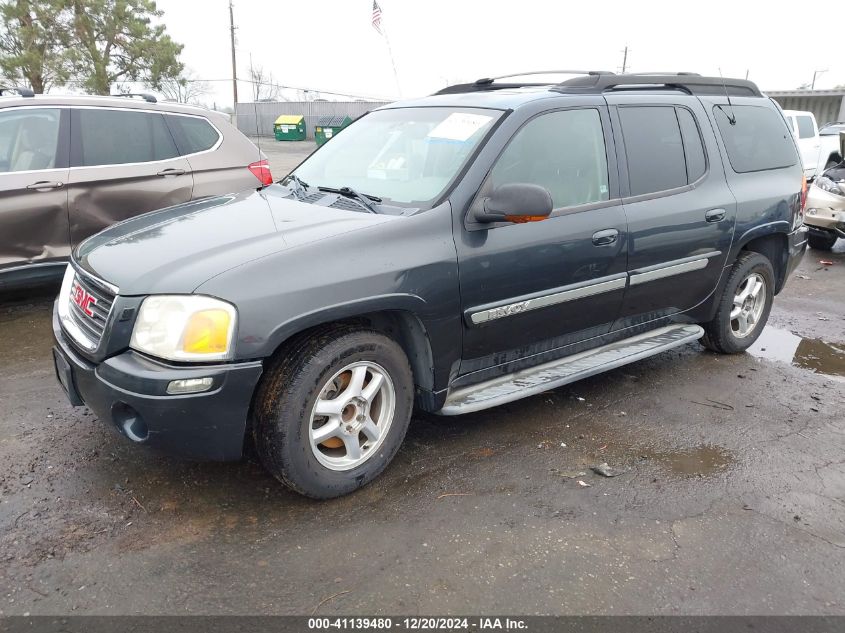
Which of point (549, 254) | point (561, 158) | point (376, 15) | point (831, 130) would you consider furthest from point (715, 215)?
point (831, 130)

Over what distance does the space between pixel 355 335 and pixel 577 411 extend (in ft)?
5.67

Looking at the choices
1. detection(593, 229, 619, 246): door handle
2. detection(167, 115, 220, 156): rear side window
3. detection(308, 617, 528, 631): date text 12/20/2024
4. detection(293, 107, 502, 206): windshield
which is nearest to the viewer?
detection(308, 617, 528, 631): date text 12/20/2024

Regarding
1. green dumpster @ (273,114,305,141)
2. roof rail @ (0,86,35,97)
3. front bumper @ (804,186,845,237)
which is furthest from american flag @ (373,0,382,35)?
green dumpster @ (273,114,305,141)

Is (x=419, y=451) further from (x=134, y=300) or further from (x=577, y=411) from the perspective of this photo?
(x=134, y=300)

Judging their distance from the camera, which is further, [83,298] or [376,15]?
[376,15]

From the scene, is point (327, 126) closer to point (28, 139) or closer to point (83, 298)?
point (28, 139)

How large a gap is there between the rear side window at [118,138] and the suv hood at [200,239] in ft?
7.92

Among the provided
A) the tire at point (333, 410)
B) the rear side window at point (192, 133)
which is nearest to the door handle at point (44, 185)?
the rear side window at point (192, 133)

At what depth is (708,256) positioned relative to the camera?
169 inches

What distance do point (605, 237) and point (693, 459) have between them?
1.26 metres

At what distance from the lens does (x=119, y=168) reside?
5602 mm

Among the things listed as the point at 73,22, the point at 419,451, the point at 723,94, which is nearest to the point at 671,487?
the point at 419,451

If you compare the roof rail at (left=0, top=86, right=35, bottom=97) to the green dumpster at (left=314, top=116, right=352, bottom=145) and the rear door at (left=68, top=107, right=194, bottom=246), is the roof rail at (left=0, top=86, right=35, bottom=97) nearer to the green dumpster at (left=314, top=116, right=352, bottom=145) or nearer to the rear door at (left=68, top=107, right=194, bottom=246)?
the rear door at (left=68, top=107, right=194, bottom=246)

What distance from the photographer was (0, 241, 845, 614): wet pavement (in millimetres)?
2439
